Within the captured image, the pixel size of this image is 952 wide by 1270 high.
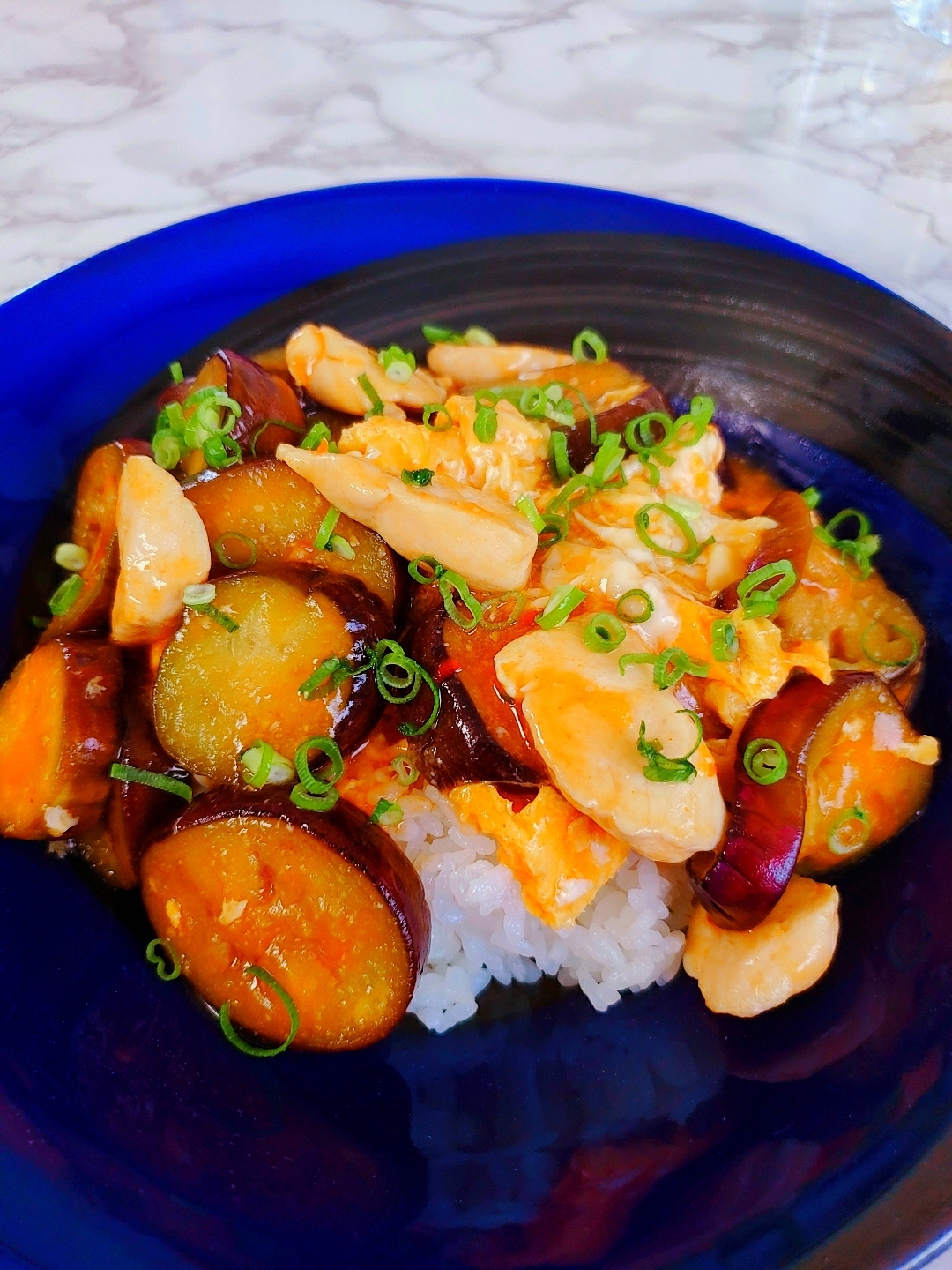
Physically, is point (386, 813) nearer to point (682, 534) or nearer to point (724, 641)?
point (724, 641)

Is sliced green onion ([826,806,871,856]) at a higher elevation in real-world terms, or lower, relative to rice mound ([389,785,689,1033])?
higher

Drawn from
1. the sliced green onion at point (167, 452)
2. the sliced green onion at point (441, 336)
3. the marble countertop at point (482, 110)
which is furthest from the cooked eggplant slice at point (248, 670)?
the marble countertop at point (482, 110)

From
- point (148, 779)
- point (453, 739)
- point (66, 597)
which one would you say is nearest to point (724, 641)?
point (453, 739)

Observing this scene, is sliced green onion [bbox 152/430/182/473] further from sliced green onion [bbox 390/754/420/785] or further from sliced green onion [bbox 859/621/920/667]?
sliced green onion [bbox 859/621/920/667]

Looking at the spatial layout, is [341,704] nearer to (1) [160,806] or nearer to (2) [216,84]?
(1) [160,806]

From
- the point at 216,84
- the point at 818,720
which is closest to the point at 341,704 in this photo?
the point at 818,720

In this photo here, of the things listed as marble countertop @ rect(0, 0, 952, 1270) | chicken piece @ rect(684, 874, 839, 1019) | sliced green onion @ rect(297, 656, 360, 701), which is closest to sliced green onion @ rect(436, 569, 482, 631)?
sliced green onion @ rect(297, 656, 360, 701)

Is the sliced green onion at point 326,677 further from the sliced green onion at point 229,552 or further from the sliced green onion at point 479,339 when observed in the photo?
the sliced green onion at point 479,339
